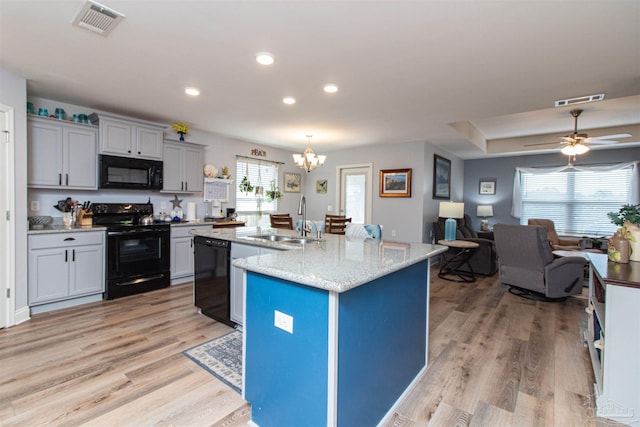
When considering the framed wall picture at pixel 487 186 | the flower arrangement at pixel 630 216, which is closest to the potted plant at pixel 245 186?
the flower arrangement at pixel 630 216

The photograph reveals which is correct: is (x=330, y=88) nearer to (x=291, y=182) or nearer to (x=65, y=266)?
(x=65, y=266)

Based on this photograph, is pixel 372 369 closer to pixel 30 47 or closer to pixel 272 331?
pixel 272 331

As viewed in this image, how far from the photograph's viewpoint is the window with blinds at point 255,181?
19.1 feet

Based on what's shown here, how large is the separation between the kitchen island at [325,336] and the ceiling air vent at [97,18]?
5.84 feet

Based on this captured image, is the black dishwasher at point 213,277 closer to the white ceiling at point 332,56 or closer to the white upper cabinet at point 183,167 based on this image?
the white ceiling at point 332,56

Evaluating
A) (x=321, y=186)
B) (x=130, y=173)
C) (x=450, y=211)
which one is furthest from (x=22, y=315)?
(x=450, y=211)

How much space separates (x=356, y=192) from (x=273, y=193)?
178 cm

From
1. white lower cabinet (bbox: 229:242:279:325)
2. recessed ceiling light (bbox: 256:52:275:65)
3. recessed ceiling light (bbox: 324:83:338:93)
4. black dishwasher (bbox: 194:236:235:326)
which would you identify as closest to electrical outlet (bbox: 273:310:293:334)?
white lower cabinet (bbox: 229:242:279:325)

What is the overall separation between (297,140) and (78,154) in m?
3.28

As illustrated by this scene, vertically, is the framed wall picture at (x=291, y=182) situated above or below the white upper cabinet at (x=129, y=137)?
below

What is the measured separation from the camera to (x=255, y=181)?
6.09 m

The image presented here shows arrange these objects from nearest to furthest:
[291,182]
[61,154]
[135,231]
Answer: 1. [61,154]
2. [135,231]
3. [291,182]

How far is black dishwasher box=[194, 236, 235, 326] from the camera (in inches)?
113

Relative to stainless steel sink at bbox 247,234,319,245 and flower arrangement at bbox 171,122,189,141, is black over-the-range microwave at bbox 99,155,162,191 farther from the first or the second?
stainless steel sink at bbox 247,234,319,245
